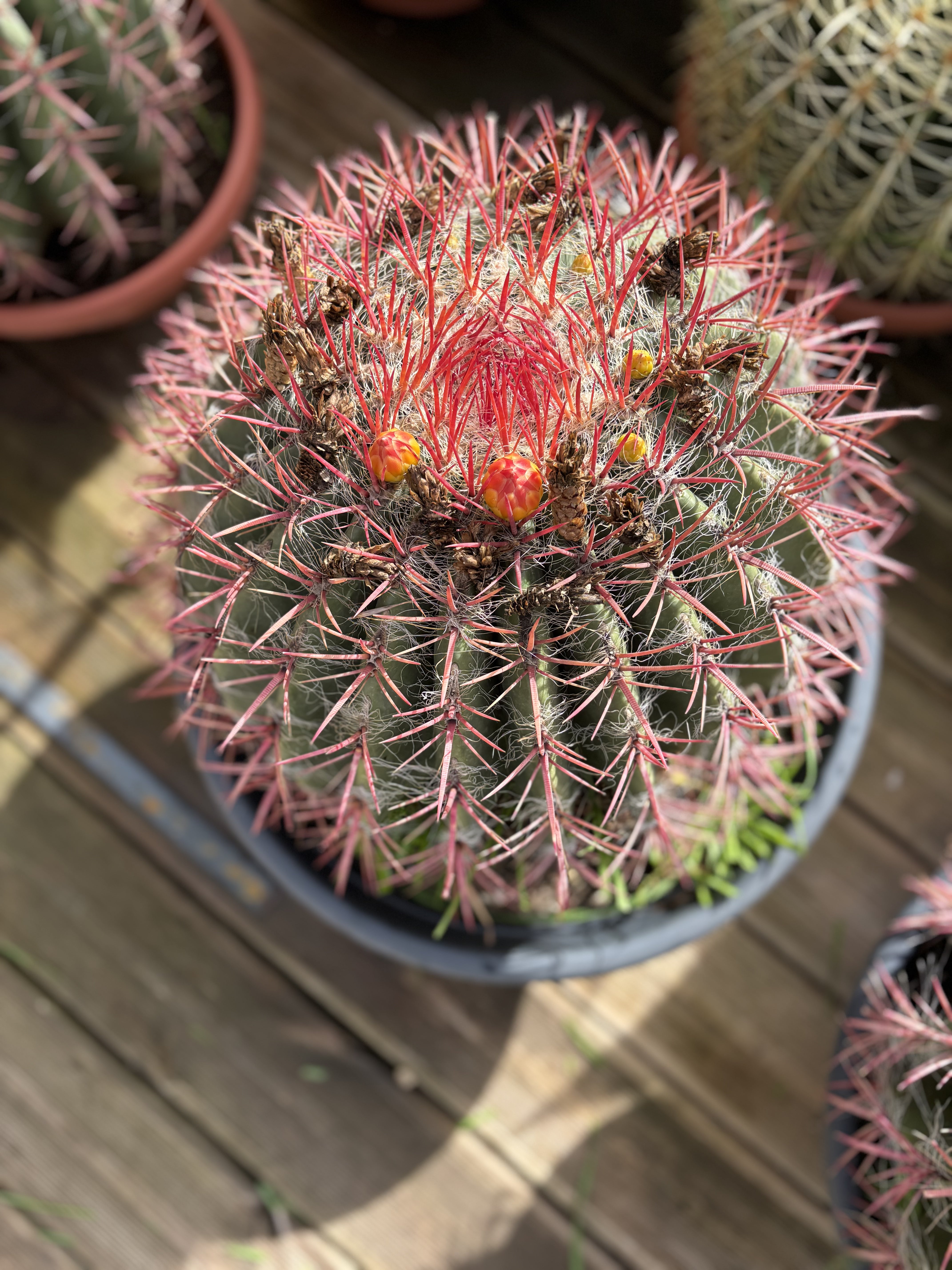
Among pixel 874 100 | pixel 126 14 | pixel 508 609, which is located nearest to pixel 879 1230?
pixel 508 609

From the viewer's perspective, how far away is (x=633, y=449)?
496 millimetres

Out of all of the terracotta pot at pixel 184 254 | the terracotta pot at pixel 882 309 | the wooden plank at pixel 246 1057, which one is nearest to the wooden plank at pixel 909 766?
the terracotta pot at pixel 882 309

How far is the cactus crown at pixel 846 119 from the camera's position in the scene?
0.82 metres

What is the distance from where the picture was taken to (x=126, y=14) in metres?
0.85

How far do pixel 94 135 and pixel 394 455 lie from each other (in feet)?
2.00

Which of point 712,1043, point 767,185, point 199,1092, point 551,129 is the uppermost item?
point 551,129

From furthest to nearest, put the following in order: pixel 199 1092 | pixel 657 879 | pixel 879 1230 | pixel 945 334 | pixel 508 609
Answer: pixel 945 334 < pixel 199 1092 < pixel 657 879 < pixel 879 1230 < pixel 508 609

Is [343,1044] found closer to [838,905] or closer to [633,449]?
[838,905]

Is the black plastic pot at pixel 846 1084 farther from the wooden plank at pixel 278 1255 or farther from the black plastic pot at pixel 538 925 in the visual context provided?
the wooden plank at pixel 278 1255

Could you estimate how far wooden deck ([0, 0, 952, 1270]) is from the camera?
3.01ft

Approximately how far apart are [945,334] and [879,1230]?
2.94 feet

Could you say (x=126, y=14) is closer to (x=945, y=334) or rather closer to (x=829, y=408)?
(x=829, y=408)

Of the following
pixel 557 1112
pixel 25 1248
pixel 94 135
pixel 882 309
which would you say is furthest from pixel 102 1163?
pixel 882 309

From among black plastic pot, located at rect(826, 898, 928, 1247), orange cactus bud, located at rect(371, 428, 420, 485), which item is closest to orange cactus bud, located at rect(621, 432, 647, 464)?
orange cactus bud, located at rect(371, 428, 420, 485)
